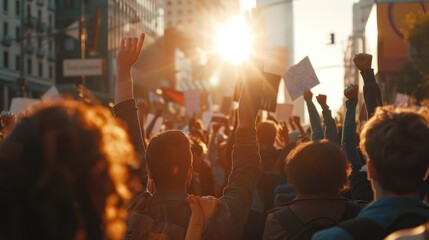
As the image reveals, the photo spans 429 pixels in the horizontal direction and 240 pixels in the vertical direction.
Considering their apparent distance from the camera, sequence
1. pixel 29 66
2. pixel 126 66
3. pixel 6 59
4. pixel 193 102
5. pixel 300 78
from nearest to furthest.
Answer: pixel 126 66, pixel 300 78, pixel 193 102, pixel 6 59, pixel 29 66

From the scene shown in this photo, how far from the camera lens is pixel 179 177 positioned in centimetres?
432

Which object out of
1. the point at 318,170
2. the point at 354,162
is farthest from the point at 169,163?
the point at 354,162

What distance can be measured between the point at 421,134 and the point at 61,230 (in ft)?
5.35

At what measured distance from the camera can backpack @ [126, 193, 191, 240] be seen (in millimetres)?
4152

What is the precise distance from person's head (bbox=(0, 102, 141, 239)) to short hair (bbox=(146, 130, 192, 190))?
2149mm

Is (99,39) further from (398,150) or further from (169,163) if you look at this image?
(398,150)

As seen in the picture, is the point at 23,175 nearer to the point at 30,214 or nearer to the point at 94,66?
the point at 30,214

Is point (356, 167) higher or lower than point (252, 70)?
lower

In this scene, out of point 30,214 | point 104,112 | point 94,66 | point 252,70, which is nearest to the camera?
point 30,214

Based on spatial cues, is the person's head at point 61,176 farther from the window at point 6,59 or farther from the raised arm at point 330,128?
the window at point 6,59

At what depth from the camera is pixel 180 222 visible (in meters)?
4.23

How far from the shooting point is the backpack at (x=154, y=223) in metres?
4.15

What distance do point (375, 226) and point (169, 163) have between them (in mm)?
1434

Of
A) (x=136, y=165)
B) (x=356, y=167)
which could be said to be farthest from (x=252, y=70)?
(x=136, y=165)
